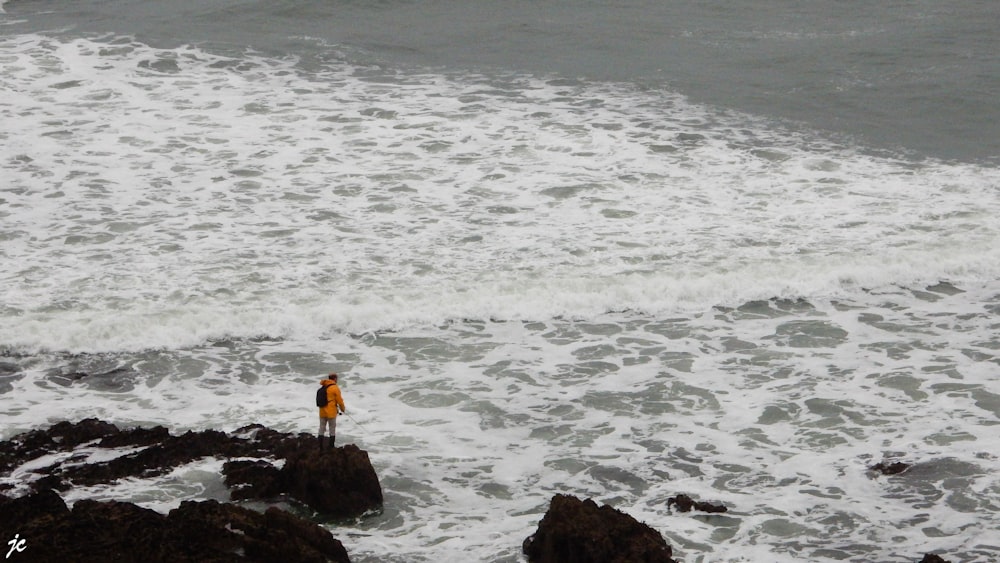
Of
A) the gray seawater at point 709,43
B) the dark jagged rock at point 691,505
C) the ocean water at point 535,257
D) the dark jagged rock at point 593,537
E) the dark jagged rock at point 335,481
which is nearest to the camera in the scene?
the dark jagged rock at point 593,537

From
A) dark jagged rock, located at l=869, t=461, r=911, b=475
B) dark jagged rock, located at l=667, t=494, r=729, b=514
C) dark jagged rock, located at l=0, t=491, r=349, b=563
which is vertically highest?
dark jagged rock, located at l=0, t=491, r=349, b=563

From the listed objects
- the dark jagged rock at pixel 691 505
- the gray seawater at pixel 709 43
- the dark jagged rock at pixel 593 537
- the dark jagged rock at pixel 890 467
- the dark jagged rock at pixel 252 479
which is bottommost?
the dark jagged rock at pixel 691 505

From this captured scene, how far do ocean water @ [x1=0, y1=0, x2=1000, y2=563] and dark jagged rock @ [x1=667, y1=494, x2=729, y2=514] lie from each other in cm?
21

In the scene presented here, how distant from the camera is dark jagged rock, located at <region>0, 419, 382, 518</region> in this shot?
11383mm

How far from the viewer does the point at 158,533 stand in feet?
32.2

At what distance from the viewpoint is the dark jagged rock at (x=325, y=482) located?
11336 mm

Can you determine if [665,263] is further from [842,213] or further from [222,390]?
[222,390]

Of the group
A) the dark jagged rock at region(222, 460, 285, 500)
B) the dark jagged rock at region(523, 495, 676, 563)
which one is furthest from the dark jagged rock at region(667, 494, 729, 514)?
the dark jagged rock at region(222, 460, 285, 500)

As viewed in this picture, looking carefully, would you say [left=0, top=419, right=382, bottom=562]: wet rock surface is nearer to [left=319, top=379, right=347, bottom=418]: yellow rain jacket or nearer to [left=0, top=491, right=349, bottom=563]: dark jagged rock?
[left=0, top=491, right=349, bottom=563]: dark jagged rock

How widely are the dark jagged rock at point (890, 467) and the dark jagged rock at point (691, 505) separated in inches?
71.0

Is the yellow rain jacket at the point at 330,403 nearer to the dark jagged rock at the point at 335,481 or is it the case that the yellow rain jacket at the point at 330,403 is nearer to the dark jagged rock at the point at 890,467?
the dark jagged rock at the point at 335,481

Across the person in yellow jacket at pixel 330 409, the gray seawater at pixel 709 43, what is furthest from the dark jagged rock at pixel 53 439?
the gray seawater at pixel 709 43

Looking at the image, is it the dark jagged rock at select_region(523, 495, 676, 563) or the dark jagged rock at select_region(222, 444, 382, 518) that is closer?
the dark jagged rock at select_region(523, 495, 676, 563)

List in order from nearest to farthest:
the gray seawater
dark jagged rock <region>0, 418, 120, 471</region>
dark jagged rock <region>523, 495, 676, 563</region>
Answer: dark jagged rock <region>523, 495, 676, 563</region> → dark jagged rock <region>0, 418, 120, 471</region> → the gray seawater
